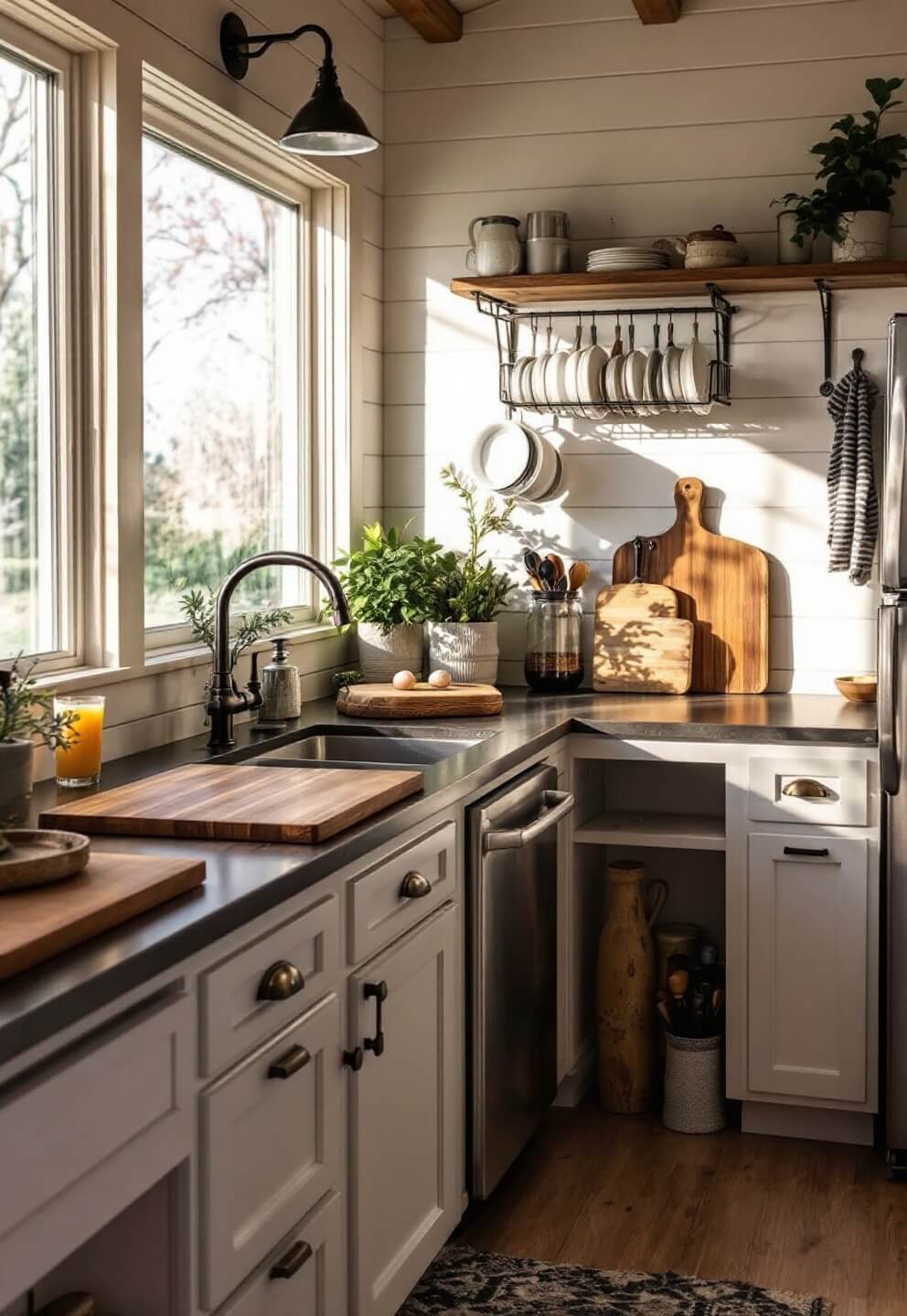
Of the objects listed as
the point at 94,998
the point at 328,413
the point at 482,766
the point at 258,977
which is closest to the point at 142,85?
the point at 328,413

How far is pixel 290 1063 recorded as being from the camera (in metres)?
1.84

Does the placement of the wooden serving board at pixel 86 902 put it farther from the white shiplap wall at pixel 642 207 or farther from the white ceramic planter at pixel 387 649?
the white shiplap wall at pixel 642 207

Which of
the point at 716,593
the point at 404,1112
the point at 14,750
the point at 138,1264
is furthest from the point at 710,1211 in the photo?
the point at 14,750

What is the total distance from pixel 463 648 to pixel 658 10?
5.36 ft

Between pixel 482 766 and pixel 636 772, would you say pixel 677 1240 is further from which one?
pixel 636 772

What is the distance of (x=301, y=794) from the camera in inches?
88.7

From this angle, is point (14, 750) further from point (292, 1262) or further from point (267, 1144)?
point (292, 1262)

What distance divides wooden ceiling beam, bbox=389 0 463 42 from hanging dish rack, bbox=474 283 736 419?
0.70 meters

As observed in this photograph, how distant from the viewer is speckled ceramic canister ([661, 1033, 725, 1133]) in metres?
3.39

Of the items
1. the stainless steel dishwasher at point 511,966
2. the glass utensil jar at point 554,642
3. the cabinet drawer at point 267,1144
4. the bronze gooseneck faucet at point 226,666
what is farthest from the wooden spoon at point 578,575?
the cabinet drawer at point 267,1144

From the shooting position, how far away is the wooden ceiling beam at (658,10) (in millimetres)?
3641

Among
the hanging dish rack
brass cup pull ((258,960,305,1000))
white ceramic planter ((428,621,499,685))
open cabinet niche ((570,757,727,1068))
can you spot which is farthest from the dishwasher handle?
the hanging dish rack

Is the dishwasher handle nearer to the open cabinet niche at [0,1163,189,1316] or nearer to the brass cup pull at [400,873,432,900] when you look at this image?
the brass cup pull at [400,873,432,900]

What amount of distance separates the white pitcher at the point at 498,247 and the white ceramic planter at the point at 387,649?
0.91 meters
